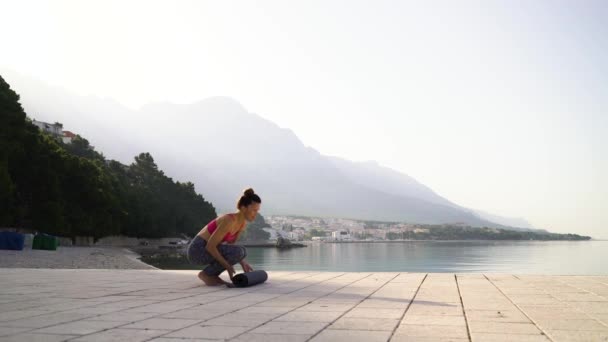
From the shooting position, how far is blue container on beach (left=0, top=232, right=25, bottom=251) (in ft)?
122

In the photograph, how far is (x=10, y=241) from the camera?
37.4 meters

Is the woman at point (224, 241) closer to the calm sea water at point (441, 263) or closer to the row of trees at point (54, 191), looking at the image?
the row of trees at point (54, 191)

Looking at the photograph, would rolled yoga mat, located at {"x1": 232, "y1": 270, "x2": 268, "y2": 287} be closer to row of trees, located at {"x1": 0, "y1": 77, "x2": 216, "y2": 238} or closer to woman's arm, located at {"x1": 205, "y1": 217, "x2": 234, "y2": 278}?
woman's arm, located at {"x1": 205, "y1": 217, "x2": 234, "y2": 278}

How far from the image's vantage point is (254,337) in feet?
18.0

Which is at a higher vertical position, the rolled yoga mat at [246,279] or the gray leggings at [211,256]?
the gray leggings at [211,256]

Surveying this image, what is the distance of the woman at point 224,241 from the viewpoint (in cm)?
1018

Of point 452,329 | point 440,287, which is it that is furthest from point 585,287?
point 452,329

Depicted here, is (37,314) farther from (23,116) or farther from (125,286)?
(23,116)

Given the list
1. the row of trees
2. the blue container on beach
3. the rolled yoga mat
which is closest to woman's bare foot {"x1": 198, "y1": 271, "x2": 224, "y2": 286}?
the rolled yoga mat

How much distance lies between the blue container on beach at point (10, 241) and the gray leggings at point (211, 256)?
104 feet

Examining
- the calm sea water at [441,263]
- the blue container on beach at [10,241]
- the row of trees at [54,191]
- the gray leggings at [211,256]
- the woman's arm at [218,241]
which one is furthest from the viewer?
the calm sea water at [441,263]

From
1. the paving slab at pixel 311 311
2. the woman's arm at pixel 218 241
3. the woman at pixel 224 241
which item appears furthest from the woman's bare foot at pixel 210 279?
the woman's arm at pixel 218 241

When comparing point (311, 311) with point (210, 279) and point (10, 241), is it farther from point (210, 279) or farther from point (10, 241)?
point (10, 241)

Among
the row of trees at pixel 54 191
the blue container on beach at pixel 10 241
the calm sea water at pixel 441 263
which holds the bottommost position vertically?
the calm sea water at pixel 441 263
